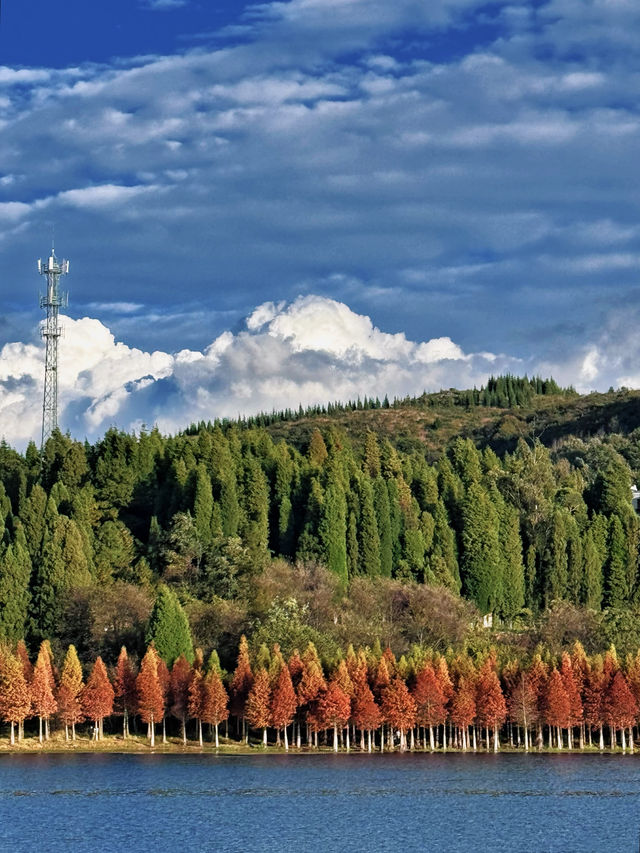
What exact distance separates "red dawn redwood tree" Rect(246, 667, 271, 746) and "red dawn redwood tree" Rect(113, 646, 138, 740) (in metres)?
7.92

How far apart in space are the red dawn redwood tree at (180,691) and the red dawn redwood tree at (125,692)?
2558mm

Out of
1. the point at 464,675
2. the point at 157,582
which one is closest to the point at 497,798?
the point at 464,675

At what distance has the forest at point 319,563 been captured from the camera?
110875mm

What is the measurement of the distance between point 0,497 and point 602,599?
2140 inches

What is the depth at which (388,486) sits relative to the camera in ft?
461

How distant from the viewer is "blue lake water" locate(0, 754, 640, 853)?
7312 centimetres

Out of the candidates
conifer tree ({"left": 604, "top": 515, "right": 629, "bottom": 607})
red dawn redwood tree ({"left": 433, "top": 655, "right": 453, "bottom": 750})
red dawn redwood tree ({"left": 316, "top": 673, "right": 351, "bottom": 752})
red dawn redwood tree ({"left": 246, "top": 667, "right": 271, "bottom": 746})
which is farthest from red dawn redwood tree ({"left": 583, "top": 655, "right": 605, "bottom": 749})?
conifer tree ({"left": 604, "top": 515, "right": 629, "bottom": 607})

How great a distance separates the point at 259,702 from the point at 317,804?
22323 millimetres

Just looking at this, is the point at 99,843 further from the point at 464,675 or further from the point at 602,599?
the point at 602,599

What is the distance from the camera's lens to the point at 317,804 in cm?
8175

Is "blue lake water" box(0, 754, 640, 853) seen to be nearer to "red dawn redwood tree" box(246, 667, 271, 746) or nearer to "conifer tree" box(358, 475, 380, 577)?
"red dawn redwood tree" box(246, 667, 271, 746)

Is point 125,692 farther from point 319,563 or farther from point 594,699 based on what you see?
point 594,699

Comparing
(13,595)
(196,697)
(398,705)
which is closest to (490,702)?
(398,705)

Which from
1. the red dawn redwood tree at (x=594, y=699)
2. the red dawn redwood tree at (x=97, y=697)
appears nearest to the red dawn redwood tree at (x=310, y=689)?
the red dawn redwood tree at (x=97, y=697)
